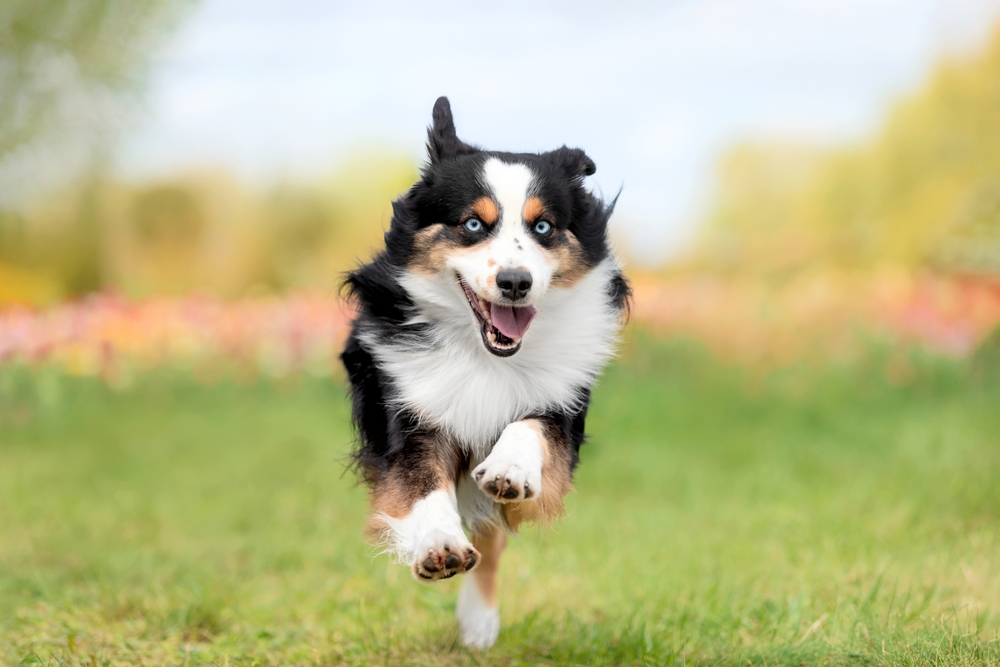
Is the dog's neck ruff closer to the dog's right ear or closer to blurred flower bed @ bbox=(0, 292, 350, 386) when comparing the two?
the dog's right ear

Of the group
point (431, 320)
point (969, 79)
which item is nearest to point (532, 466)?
point (431, 320)

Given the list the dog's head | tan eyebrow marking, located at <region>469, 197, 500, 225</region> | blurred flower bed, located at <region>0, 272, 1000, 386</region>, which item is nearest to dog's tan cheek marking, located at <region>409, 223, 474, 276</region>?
the dog's head

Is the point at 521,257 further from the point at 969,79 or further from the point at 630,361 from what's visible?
the point at 969,79

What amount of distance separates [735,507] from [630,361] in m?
2.85

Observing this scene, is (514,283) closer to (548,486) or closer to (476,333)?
(476,333)

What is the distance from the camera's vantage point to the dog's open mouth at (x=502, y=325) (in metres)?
3.14

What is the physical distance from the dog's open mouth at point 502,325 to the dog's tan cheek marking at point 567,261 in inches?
7.2

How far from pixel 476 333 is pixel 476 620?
1.39 metres

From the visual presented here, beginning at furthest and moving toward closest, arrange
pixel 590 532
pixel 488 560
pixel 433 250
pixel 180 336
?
pixel 180 336 < pixel 590 532 < pixel 488 560 < pixel 433 250

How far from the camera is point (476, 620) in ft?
13.3

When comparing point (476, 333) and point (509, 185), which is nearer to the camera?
point (509, 185)

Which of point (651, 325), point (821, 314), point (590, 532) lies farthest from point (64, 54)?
point (821, 314)

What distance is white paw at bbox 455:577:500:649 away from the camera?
4047 mm

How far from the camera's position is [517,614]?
4.61m
